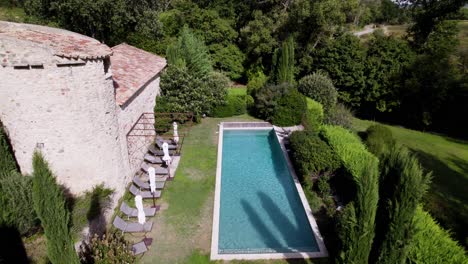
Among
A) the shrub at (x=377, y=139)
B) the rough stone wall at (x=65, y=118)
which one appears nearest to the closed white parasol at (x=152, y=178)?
the rough stone wall at (x=65, y=118)

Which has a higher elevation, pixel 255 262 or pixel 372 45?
pixel 372 45

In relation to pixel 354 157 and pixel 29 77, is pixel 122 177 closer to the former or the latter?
pixel 29 77

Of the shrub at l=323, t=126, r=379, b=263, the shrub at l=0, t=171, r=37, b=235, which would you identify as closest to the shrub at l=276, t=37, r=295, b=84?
the shrub at l=323, t=126, r=379, b=263

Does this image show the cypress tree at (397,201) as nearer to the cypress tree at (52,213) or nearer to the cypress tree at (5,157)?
the cypress tree at (52,213)

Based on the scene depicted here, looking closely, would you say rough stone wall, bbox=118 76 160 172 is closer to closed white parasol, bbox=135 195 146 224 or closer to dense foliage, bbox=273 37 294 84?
closed white parasol, bbox=135 195 146 224

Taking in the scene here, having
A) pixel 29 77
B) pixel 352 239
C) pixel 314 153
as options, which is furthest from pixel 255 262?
pixel 29 77
